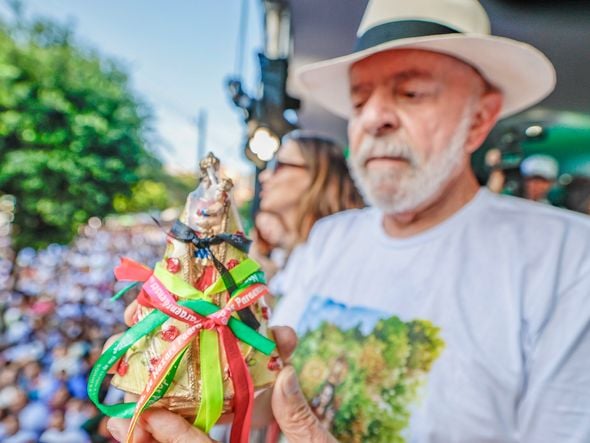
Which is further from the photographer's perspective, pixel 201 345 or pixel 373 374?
pixel 373 374

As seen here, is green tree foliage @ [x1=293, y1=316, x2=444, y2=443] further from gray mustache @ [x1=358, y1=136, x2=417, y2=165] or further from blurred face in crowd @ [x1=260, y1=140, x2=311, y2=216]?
blurred face in crowd @ [x1=260, y1=140, x2=311, y2=216]

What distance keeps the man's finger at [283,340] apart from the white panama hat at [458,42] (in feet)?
2.08

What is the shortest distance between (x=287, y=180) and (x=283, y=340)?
205 centimetres

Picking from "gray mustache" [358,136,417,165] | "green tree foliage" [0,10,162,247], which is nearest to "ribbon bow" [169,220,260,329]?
"gray mustache" [358,136,417,165]

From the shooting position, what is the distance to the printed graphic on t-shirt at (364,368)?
96 cm

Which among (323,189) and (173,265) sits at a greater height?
(173,265)

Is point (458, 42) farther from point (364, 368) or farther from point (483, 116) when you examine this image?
point (364, 368)

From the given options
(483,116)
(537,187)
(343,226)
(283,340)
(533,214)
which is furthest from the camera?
(537,187)

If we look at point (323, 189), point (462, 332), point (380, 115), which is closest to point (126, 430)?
point (462, 332)

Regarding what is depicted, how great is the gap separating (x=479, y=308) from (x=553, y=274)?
0.15 meters

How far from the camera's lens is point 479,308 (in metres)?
0.96

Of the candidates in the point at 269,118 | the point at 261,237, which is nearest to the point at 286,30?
the point at 269,118

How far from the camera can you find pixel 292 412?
670 mm

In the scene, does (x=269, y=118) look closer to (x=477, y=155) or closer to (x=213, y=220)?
(x=477, y=155)
